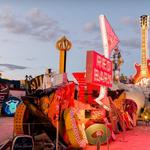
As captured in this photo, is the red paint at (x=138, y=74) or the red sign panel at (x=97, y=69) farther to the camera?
the red paint at (x=138, y=74)

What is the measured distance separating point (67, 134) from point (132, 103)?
11.0 m

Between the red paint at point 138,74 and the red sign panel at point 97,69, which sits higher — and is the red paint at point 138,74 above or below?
above

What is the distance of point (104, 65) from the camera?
10961mm

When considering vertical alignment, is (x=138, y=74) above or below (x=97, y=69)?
above

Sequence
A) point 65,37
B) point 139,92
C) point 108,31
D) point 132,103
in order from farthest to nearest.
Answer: point 139,92 → point 132,103 → point 65,37 → point 108,31

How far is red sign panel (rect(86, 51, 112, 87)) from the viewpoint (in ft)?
33.2

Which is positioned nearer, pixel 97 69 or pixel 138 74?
pixel 97 69

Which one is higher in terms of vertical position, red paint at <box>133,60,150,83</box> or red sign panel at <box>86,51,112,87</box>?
red paint at <box>133,60,150,83</box>

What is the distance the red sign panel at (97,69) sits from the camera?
10.1 meters

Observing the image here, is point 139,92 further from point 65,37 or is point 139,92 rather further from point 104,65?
point 104,65

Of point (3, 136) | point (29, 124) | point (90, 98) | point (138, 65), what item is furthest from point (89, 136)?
point (138, 65)

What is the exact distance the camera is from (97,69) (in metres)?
10.4

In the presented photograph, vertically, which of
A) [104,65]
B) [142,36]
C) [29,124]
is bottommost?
[29,124]

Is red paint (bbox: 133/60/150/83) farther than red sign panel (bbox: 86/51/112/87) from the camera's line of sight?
Yes
